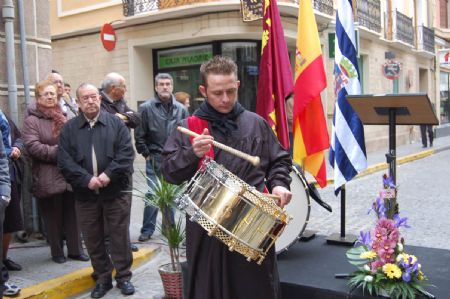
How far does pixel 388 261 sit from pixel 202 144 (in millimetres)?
1789

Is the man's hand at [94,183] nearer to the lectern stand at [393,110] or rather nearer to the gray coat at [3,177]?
the gray coat at [3,177]

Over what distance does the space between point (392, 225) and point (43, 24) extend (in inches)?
216

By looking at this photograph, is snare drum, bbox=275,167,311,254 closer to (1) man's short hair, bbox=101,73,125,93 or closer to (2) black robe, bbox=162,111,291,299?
(2) black robe, bbox=162,111,291,299

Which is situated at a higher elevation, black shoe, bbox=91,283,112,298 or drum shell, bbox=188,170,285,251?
drum shell, bbox=188,170,285,251

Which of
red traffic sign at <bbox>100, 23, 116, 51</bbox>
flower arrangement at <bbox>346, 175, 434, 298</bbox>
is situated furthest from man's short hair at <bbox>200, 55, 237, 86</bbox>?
red traffic sign at <bbox>100, 23, 116, 51</bbox>

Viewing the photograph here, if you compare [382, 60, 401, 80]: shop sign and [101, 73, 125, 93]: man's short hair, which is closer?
[101, 73, 125, 93]: man's short hair

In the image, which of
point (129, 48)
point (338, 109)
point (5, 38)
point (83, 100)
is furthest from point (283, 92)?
point (129, 48)

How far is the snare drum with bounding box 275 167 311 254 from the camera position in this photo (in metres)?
4.78

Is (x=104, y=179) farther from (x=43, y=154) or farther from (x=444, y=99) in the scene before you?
(x=444, y=99)

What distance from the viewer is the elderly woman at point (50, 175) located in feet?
18.1

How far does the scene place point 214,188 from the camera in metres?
2.80

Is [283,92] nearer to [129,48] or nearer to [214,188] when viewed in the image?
[214,188]

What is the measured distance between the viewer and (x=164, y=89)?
21.5ft

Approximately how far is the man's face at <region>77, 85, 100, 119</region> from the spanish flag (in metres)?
2.10
